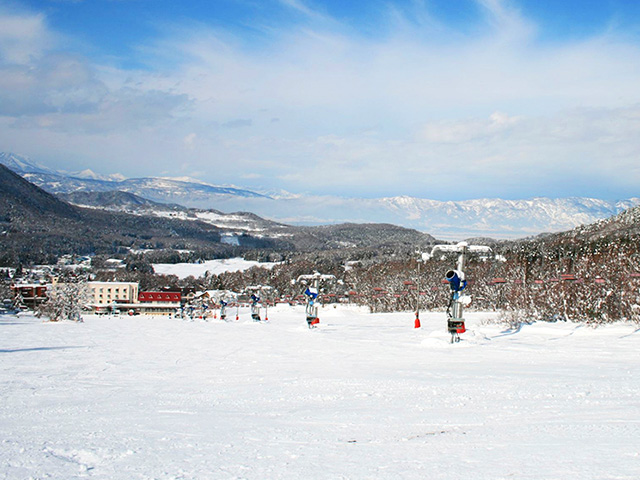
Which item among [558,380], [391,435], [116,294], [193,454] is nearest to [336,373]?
[558,380]

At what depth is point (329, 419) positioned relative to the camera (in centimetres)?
934

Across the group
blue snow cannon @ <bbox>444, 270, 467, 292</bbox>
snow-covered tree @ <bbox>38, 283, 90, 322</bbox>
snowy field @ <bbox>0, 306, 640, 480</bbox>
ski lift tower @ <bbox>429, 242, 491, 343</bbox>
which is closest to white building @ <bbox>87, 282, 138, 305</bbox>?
snow-covered tree @ <bbox>38, 283, 90, 322</bbox>

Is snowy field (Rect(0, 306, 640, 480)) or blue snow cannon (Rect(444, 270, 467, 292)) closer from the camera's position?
snowy field (Rect(0, 306, 640, 480))

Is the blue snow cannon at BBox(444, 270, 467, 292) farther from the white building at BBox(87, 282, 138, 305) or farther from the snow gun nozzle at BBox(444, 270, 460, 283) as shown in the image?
the white building at BBox(87, 282, 138, 305)

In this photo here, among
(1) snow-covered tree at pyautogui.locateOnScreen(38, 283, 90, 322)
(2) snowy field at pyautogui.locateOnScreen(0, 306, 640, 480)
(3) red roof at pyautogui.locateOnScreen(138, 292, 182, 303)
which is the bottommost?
(3) red roof at pyautogui.locateOnScreen(138, 292, 182, 303)

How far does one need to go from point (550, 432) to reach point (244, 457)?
4.19 m

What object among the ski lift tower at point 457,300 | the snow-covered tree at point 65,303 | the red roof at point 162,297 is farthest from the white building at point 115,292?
the ski lift tower at point 457,300

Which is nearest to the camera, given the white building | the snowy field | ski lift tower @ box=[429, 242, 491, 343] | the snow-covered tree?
the snowy field

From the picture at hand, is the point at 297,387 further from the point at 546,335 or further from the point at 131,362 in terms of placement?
the point at 546,335

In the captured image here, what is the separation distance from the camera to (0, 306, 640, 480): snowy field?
6.44 m

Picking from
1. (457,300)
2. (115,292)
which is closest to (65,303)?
(457,300)

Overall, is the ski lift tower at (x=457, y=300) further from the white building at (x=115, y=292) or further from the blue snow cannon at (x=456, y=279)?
the white building at (x=115, y=292)

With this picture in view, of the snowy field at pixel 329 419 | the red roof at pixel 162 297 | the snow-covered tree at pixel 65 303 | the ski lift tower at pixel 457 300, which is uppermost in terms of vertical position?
the ski lift tower at pixel 457 300

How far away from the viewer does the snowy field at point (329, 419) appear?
6.44 metres
